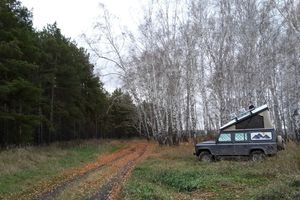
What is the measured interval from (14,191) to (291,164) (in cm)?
977

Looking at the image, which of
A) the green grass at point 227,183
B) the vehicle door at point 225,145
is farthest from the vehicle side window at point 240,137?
the green grass at point 227,183

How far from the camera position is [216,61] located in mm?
32281

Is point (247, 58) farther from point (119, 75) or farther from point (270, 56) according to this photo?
point (119, 75)

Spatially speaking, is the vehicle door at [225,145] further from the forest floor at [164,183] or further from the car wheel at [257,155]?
the forest floor at [164,183]

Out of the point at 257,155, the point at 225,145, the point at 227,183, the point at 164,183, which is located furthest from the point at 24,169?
the point at 257,155

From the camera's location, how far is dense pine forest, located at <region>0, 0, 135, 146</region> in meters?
27.0

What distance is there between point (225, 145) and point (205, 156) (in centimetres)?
135

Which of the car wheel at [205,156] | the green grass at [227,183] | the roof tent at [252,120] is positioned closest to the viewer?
the green grass at [227,183]

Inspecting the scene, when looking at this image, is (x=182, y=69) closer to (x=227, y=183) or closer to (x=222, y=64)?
(x=222, y=64)

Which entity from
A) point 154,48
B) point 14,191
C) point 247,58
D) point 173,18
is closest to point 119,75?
point 154,48

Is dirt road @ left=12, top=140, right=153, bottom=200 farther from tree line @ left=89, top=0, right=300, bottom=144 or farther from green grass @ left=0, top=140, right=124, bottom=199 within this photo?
tree line @ left=89, top=0, right=300, bottom=144

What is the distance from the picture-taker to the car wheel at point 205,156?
2373 cm

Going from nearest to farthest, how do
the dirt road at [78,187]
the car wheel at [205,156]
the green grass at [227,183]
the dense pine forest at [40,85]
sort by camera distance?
the green grass at [227,183], the dirt road at [78,187], the car wheel at [205,156], the dense pine forest at [40,85]

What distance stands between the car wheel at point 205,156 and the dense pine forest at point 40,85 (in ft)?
37.4
